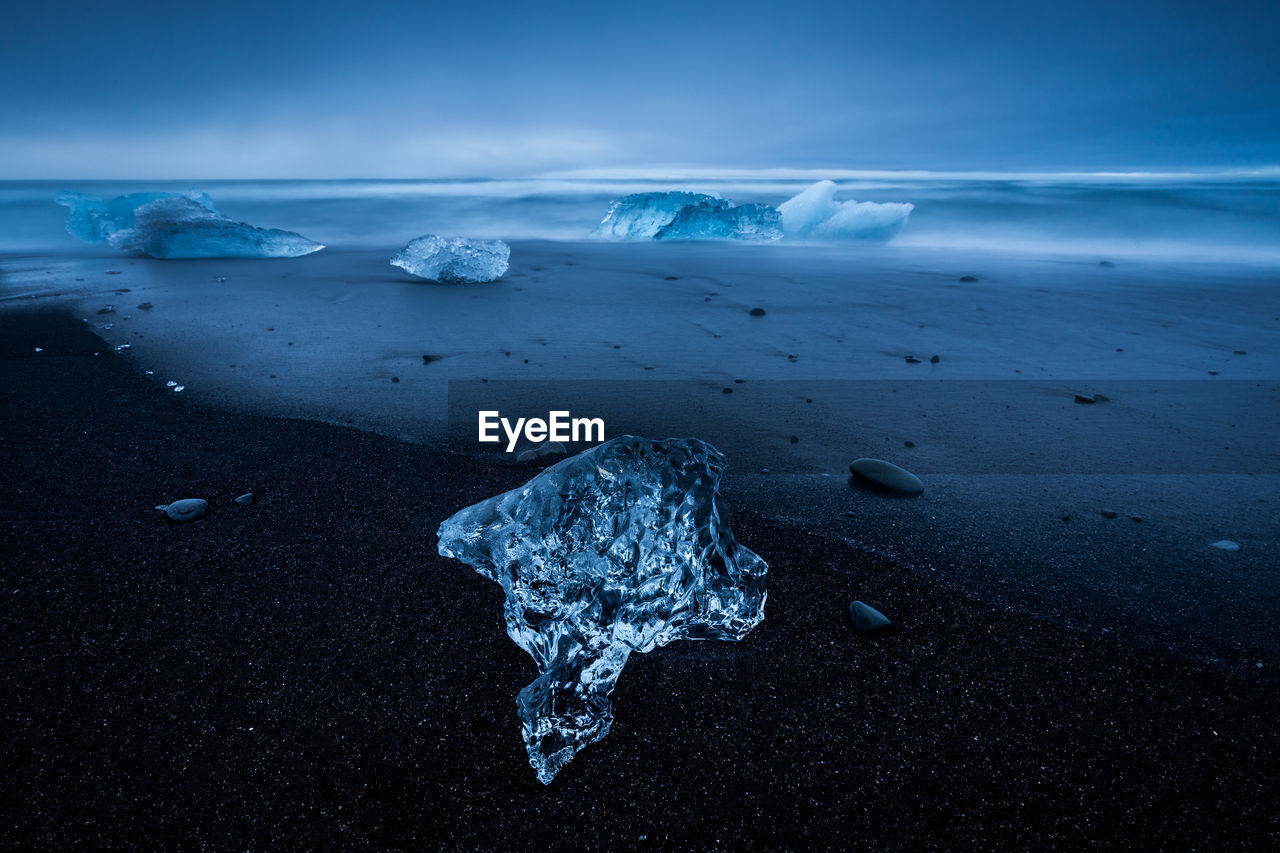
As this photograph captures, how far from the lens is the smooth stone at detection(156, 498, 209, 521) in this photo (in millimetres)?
1995

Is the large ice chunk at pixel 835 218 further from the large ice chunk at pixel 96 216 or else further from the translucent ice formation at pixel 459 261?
the large ice chunk at pixel 96 216

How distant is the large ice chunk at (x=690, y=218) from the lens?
11.3 meters

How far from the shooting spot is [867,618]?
160 cm

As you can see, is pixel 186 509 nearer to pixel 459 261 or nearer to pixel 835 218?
pixel 459 261

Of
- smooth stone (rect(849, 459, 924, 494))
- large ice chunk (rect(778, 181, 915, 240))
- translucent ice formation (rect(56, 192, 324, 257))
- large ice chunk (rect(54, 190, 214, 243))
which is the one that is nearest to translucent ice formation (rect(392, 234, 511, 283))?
translucent ice formation (rect(56, 192, 324, 257))

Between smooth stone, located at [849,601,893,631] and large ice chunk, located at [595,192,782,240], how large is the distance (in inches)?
409

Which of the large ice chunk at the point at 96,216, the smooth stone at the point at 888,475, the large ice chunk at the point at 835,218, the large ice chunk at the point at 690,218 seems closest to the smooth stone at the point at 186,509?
the smooth stone at the point at 888,475

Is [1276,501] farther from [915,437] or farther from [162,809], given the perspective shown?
[162,809]

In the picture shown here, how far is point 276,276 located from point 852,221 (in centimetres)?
940

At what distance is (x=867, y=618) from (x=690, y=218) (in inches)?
422

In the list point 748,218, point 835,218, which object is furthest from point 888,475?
point 835,218

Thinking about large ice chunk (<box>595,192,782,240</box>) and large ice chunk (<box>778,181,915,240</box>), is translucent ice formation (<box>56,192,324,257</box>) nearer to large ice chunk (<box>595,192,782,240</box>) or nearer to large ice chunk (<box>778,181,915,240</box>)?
large ice chunk (<box>595,192,782,240</box>)

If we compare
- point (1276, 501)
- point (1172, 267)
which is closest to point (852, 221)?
point (1172, 267)

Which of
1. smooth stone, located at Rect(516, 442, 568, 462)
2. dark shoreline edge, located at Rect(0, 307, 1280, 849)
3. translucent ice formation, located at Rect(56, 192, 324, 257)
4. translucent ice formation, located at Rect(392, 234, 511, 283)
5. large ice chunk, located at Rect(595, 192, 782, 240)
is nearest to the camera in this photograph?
dark shoreline edge, located at Rect(0, 307, 1280, 849)
